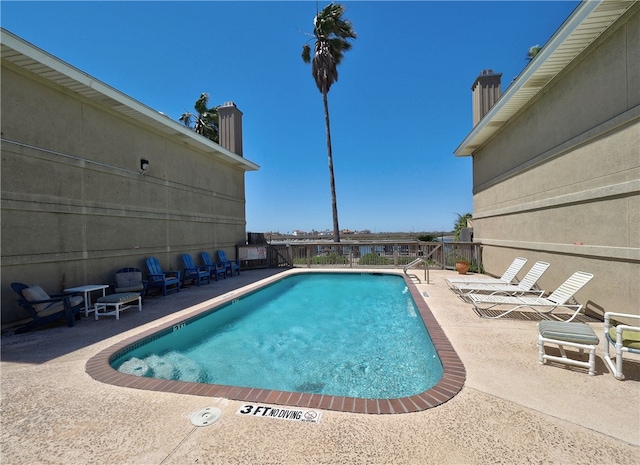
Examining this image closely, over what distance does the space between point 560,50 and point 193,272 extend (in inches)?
399

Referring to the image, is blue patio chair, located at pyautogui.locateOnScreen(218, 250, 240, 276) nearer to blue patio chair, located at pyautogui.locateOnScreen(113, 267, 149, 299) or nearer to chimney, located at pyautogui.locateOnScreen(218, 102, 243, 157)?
blue patio chair, located at pyautogui.locateOnScreen(113, 267, 149, 299)

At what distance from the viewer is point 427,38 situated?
35.0 ft

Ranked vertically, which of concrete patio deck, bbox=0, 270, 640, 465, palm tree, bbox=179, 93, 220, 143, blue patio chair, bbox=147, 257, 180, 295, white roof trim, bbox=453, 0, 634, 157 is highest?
palm tree, bbox=179, 93, 220, 143

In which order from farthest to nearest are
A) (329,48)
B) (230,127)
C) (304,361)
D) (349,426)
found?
(329,48)
(230,127)
(304,361)
(349,426)

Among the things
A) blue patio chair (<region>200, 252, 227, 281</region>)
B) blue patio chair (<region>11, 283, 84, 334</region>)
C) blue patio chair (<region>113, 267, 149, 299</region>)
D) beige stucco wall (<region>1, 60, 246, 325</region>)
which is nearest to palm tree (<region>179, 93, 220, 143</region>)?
beige stucco wall (<region>1, 60, 246, 325</region>)

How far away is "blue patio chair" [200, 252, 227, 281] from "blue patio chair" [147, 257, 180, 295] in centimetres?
179

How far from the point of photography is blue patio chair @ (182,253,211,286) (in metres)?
9.21

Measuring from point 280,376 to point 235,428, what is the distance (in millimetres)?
1716

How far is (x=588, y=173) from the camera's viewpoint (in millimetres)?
5340

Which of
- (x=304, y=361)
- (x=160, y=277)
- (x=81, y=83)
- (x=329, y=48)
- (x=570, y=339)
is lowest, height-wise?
(x=304, y=361)

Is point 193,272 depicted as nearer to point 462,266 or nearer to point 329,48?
point 462,266

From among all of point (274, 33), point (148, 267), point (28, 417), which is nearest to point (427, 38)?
point (274, 33)

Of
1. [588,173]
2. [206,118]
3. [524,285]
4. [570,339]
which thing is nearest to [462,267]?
[524,285]

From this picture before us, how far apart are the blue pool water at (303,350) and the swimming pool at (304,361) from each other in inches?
0.6
